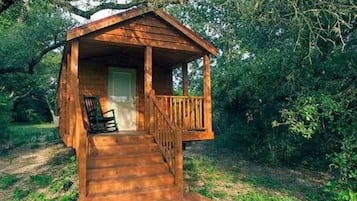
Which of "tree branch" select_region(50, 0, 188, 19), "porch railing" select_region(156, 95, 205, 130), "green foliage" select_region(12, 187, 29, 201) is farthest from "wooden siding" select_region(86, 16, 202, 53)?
"green foliage" select_region(12, 187, 29, 201)

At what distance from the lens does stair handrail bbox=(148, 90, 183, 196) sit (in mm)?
6188

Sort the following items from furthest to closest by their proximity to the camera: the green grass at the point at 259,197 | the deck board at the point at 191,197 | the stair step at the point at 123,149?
the green grass at the point at 259,197 → the stair step at the point at 123,149 → the deck board at the point at 191,197

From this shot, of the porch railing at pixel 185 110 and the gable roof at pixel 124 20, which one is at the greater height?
the gable roof at pixel 124 20

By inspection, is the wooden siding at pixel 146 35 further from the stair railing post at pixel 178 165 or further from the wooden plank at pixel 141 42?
the stair railing post at pixel 178 165

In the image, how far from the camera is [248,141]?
42.9 feet

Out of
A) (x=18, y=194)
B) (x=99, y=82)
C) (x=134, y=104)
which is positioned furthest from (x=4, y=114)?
(x=18, y=194)

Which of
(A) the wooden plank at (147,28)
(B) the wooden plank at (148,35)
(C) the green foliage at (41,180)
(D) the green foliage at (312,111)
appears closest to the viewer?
(D) the green foliage at (312,111)

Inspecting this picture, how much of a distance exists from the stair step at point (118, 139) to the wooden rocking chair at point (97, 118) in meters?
1.51

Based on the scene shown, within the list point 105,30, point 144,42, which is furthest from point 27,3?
point 144,42

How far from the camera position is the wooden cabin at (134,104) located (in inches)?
232

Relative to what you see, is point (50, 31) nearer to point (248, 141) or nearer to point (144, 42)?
point (144, 42)

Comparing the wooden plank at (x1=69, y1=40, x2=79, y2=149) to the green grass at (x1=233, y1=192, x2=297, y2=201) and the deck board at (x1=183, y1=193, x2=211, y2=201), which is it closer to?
the deck board at (x1=183, y1=193, x2=211, y2=201)

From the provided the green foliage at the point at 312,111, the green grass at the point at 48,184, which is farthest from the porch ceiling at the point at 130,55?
the green grass at the point at 48,184

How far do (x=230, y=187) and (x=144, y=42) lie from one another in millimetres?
4379
